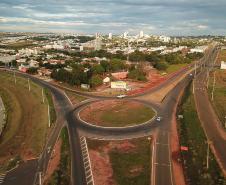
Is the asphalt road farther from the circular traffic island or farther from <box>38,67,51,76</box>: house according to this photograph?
<box>38,67,51,76</box>: house

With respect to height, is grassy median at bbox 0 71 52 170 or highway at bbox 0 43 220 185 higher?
highway at bbox 0 43 220 185

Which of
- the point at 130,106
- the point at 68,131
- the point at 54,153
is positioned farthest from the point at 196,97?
the point at 54,153

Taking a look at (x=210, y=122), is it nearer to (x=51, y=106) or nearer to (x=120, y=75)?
(x=51, y=106)

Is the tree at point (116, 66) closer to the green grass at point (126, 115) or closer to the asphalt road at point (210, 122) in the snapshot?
the asphalt road at point (210, 122)

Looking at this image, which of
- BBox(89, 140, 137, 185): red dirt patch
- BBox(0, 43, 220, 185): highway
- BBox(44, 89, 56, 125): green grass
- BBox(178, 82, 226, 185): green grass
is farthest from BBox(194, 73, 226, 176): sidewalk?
BBox(44, 89, 56, 125): green grass

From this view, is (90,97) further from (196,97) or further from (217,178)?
(217,178)
